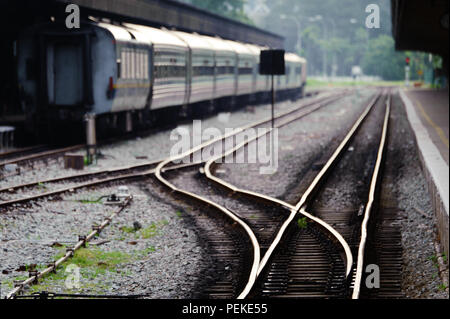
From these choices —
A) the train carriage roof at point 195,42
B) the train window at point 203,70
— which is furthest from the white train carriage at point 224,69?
the train window at point 203,70

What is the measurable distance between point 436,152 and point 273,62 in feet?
18.0

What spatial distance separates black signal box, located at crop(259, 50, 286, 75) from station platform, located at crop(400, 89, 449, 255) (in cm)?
383

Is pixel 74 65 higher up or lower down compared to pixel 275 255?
higher up

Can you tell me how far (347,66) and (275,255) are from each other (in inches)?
2548

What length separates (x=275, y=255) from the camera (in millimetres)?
8375

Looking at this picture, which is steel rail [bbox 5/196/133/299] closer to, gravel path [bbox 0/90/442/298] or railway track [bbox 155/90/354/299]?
gravel path [bbox 0/90/442/298]

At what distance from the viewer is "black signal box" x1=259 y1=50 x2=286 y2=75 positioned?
1889 cm

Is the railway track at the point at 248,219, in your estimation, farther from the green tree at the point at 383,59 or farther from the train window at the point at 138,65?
the green tree at the point at 383,59

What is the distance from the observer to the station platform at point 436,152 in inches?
340
